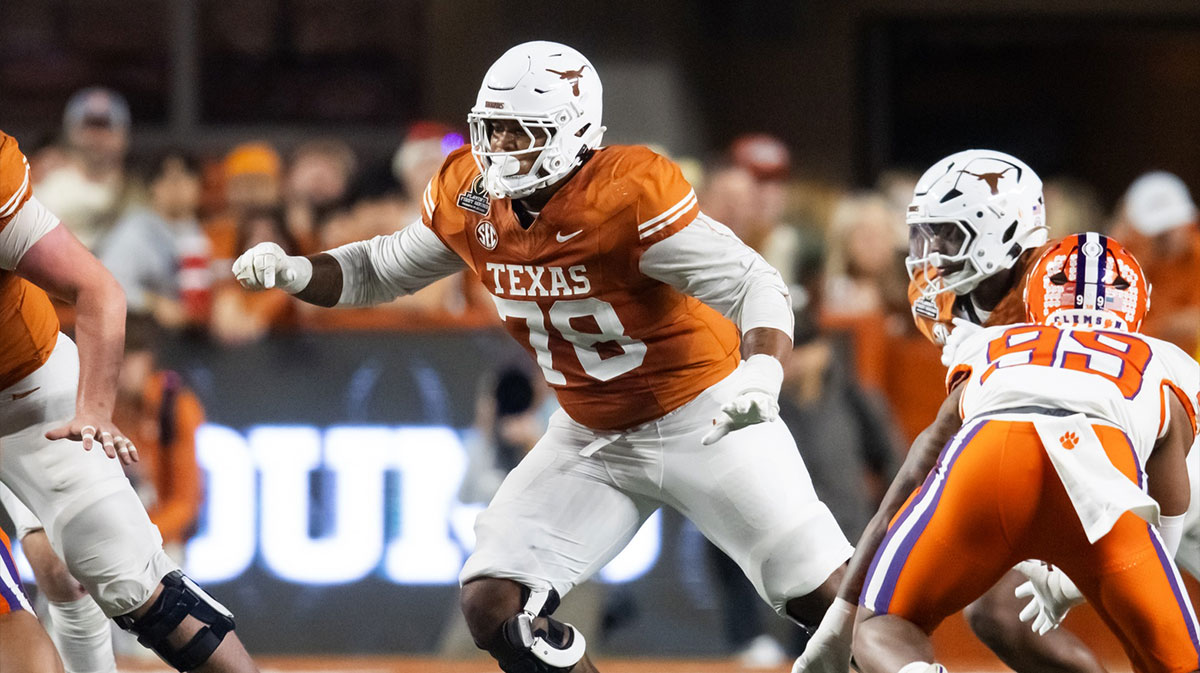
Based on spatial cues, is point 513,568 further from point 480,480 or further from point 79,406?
point 480,480

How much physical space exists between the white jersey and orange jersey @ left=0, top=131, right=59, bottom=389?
88.6 inches

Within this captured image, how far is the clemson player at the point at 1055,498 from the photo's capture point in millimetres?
3941

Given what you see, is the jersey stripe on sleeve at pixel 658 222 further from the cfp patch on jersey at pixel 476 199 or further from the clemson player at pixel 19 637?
the clemson player at pixel 19 637

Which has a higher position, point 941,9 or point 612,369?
point 612,369

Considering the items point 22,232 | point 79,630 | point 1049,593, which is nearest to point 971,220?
point 1049,593

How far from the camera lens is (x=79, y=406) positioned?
428cm

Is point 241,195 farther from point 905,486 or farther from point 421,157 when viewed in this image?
point 905,486

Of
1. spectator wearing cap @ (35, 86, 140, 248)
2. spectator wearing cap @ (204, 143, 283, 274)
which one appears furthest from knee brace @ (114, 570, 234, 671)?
spectator wearing cap @ (35, 86, 140, 248)

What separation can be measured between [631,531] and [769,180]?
3.88 meters

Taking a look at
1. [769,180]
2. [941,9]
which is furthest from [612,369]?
[941,9]

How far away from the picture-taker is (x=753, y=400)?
4.14 metres

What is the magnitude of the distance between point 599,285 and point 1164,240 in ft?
14.7

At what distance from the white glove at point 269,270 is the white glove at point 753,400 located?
49.1 inches

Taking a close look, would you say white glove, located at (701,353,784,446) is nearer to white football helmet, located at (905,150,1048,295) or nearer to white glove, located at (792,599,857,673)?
white glove, located at (792,599,857,673)
